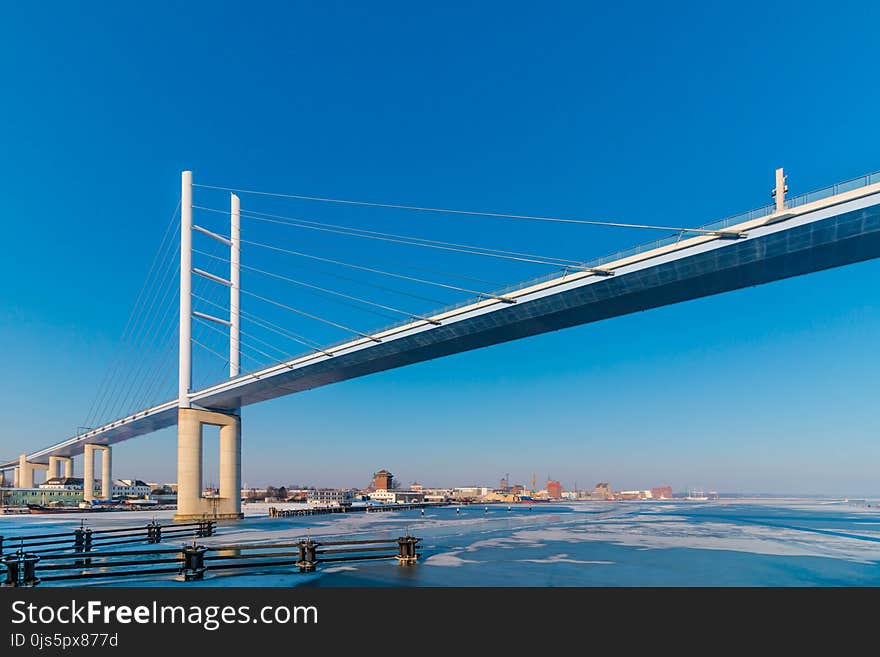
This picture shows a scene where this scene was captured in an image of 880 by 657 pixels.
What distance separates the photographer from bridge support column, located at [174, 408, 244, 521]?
1994 inches

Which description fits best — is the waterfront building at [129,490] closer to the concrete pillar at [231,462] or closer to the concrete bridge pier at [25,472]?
the concrete bridge pier at [25,472]

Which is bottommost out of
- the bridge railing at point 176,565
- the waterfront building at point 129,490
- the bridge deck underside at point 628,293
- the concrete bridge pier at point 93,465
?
the waterfront building at point 129,490

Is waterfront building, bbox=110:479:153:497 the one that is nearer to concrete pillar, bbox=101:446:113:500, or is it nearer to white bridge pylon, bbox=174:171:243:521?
concrete pillar, bbox=101:446:113:500

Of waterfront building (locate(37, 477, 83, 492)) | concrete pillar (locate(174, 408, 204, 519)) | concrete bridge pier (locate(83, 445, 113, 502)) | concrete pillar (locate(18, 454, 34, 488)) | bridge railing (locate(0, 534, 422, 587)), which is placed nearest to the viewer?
bridge railing (locate(0, 534, 422, 587))

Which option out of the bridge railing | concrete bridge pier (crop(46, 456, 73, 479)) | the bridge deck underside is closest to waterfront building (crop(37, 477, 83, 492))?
concrete bridge pier (crop(46, 456, 73, 479))

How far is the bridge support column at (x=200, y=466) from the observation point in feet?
166

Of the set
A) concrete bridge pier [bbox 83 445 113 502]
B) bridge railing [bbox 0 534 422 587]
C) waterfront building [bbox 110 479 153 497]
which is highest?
bridge railing [bbox 0 534 422 587]

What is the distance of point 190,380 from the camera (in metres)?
52.6

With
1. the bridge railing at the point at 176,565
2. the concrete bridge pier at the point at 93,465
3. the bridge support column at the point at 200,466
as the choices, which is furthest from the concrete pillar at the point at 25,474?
the bridge railing at the point at 176,565
